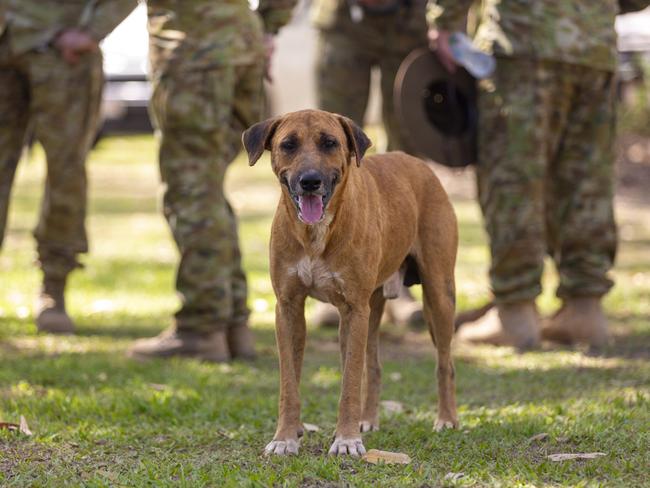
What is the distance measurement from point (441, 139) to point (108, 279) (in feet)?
12.0

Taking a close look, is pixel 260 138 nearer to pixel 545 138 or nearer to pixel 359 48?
pixel 545 138

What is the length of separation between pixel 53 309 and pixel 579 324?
11.4 feet

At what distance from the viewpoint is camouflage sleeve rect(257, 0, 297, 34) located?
7219 mm

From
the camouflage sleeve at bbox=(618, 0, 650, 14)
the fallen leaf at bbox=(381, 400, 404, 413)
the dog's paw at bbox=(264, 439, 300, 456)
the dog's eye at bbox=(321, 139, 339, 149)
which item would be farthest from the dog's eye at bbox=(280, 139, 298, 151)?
the camouflage sleeve at bbox=(618, 0, 650, 14)

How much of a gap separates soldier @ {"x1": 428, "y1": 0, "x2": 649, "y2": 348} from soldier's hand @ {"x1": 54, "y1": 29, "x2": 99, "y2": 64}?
2.18 meters

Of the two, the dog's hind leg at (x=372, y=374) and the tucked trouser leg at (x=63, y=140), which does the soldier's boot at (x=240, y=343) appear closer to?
the tucked trouser leg at (x=63, y=140)

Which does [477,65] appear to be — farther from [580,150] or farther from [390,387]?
[390,387]

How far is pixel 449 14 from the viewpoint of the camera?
24.4 ft

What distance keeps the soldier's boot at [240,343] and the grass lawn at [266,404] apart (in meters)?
0.11

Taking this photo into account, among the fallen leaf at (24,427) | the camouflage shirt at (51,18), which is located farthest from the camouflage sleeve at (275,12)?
the fallen leaf at (24,427)

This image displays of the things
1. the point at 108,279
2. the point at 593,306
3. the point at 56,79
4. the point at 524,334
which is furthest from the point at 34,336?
the point at 593,306

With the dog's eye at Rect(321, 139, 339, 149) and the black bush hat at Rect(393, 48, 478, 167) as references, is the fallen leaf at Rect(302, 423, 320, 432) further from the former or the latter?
the black bush hat at Rect(393, 48, 478, 167)

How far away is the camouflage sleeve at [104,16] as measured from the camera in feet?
23.2

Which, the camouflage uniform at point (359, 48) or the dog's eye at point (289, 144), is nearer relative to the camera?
the dog's eye at point (289, 144)
